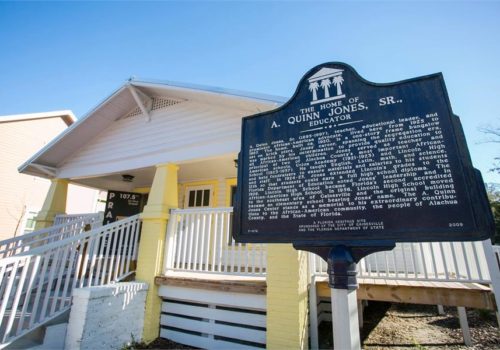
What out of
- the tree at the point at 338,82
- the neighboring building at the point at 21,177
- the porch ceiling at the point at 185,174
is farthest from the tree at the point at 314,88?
the neighboring building at the point at 21,177

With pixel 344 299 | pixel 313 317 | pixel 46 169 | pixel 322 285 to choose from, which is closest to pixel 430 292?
pixel 322 285

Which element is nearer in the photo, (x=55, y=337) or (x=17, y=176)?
(x=55, y=337)

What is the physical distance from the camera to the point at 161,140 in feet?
22.9

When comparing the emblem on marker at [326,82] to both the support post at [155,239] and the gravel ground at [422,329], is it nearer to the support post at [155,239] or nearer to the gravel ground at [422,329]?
the gravel ground at [422,329]

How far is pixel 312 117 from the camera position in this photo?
294 centimetres

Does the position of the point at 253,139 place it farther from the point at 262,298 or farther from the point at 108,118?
the point at 108,118

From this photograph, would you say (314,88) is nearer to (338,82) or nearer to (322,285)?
(338,82)

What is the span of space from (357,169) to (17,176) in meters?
18.5

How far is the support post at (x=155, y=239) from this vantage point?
5445 mm

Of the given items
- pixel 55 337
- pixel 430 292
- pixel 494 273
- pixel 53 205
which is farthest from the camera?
pixel 53 205

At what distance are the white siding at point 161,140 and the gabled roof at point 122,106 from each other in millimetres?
227

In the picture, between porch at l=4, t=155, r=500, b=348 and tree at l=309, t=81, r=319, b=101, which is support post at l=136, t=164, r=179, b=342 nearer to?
porch at l=4, t=155, r=500, b=348

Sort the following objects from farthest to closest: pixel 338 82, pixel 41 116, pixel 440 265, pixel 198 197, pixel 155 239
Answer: pixel 41 116, pixel 198 197, pixel 440 265, pixel 155 239, pixel 338 82

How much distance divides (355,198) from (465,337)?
17.4ft
